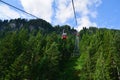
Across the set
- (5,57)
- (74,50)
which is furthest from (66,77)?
(74,50)

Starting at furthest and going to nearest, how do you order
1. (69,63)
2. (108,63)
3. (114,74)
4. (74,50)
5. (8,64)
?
(74,50) → (69,63) → (114,74) → (108,63) → (8,64)

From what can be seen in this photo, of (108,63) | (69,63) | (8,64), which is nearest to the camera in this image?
(8,64)

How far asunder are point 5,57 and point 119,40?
1390 inches

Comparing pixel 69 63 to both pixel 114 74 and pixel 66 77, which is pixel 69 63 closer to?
pixel 66 77

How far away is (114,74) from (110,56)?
4.89 m

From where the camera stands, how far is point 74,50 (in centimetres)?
12138

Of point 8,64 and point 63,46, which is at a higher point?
point 63,46

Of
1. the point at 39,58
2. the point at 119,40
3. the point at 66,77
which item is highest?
the point at 119,40

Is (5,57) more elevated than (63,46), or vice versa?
(63,46)

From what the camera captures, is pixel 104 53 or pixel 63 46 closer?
pixel 104 53

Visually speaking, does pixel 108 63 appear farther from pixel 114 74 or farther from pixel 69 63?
pixel 69 63

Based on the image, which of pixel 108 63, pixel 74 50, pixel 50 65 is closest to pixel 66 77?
pixel 50 65

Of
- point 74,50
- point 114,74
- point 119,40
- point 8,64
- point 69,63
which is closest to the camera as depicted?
point 8,64

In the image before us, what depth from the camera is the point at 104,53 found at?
74.4 m
